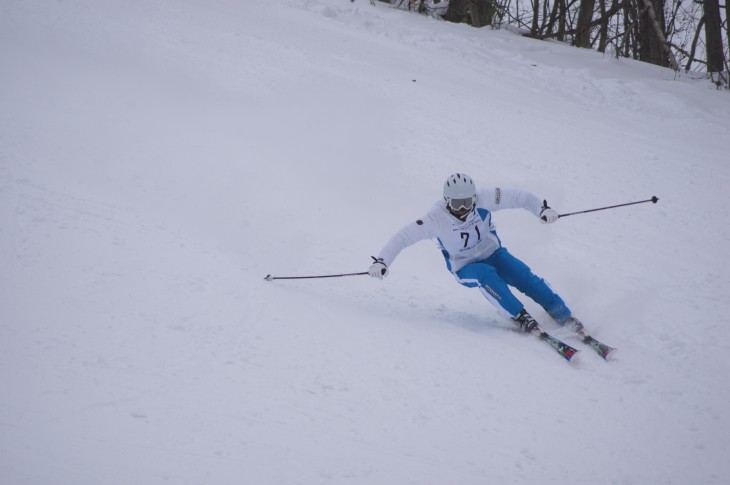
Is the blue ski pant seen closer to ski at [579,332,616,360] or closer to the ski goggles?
ski at [579,332,616,360]

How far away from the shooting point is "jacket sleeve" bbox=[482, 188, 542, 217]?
4934mm

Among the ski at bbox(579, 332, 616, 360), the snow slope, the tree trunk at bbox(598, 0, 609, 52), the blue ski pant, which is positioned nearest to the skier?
the blue ski pant

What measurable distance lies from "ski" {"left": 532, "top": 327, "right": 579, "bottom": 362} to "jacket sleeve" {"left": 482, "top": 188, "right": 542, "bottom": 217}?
3.47 feet

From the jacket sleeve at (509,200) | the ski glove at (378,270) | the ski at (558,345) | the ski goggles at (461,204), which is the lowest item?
the ski at (558,345)

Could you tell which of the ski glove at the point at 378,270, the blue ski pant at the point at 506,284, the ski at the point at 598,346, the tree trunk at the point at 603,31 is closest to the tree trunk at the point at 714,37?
the tree trunk at the point at 603,31

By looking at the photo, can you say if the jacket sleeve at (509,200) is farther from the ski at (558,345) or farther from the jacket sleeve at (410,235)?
the ski at (558,345)

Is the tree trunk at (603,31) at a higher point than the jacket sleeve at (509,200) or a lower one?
higher

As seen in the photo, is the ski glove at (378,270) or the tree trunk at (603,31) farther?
the tree trunk at (603,31)

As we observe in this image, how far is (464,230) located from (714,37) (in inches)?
432

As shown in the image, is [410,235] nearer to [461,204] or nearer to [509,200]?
[461,204]

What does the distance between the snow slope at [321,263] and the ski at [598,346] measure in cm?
16

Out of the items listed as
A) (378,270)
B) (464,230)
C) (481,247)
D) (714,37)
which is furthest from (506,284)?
(714,37)

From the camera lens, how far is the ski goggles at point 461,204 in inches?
184

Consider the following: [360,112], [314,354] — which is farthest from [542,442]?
[360,112]
